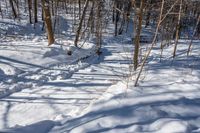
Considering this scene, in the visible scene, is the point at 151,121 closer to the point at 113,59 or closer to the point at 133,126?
the point at 133,126

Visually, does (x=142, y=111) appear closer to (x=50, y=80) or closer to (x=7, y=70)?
(x=50, y=80)

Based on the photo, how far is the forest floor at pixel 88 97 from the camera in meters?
6.40

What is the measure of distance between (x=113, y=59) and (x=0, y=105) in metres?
9.28

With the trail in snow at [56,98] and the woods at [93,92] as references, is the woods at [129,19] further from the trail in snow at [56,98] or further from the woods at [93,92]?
the trail in snow at [56,98]

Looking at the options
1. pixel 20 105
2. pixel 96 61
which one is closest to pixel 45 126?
pixel 20 105

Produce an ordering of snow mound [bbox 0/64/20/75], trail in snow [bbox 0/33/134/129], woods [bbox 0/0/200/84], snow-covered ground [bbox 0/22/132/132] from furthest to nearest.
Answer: snow mound [bbox 0/64/20/75]
woods [bbox 0/0/200/84]
snow-covered ground [bbox 0/22/132/132]
trail in snow [bbox 0/33/134/129]

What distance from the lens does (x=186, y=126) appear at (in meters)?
5.88

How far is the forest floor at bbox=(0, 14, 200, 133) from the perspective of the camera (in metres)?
6.40

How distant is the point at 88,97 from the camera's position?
9633 mm

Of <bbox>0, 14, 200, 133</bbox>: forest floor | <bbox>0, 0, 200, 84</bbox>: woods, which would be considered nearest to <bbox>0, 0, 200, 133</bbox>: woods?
<bbox>0, 14, 200, 133</bbox>: forest floor

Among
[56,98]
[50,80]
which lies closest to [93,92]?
[56,98]

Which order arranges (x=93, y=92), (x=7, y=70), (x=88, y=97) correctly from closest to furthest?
(x=88, y=97) → (x=93, y=92) → (x=7, y=70)

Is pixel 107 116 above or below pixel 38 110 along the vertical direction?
above

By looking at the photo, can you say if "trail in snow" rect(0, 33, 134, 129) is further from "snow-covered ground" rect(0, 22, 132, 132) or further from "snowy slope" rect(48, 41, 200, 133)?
"snowy slope" rect(48, 41, 200, 133)
